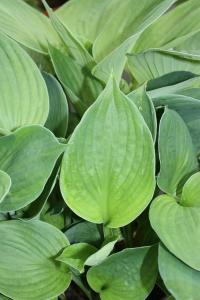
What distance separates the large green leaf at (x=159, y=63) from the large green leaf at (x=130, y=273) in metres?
0.20

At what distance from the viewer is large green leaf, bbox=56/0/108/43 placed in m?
0.66

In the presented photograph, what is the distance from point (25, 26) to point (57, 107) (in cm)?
11

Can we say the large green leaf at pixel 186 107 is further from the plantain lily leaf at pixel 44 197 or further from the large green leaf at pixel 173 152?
the plantain lily leaf at pixel 44 197

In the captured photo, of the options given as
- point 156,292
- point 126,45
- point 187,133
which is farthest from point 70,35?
point 156,292

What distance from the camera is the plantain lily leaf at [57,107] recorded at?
22.7 inches

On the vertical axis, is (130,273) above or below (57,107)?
below

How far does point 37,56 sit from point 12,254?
30cm

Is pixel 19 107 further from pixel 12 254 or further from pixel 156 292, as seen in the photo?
pixel 156 292

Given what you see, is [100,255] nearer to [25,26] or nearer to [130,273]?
[130,273]

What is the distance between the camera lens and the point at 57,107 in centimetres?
59

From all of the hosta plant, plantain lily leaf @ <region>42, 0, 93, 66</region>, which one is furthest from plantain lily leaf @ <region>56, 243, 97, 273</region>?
plantain lily leaf @ <region>42, 0, 93, 66</region>

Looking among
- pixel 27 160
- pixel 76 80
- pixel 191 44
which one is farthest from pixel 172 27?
pixel 27 160

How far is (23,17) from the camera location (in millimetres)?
605

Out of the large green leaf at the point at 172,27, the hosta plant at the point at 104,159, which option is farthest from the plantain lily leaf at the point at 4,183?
the large green leaf at the point at 172,27
